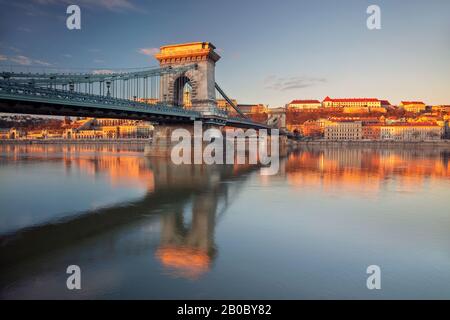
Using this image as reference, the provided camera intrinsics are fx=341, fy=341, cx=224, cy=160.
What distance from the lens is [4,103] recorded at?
16203 millimetres

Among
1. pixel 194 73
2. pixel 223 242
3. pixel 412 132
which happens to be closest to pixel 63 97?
pixel 223 242

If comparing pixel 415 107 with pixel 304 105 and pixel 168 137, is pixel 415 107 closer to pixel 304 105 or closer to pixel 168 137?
pixel 304 105

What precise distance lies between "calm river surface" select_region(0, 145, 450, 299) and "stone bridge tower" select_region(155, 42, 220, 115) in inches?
1005

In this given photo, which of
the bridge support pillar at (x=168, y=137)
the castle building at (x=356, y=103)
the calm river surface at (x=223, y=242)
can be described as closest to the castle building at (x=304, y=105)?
the castle building at (x=356, y=103)

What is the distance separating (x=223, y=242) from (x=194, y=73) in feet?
116

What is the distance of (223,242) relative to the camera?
8.92 m

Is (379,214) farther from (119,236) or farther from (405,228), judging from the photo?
(119,236)

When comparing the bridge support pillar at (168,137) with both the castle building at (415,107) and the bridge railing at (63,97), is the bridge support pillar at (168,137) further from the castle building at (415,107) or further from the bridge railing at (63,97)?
the castle building at (415,107)

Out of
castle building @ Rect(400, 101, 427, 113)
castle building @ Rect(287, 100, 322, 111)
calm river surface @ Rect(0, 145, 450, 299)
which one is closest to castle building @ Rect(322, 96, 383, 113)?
castle building @ Rect(287, 100, 322, 111)

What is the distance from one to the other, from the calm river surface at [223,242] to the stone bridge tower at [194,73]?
25.5 metres

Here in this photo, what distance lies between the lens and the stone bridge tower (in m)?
41.0

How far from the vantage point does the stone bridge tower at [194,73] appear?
135ft

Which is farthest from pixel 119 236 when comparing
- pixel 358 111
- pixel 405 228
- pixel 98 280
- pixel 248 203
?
pixel 358 111
